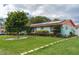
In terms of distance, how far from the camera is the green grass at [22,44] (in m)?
3.64

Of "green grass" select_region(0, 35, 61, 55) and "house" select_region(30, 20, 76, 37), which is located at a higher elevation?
"house" select_region(30, 20, 76, 37)

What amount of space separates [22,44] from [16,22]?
0.25 meters

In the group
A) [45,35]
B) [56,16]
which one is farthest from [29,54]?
[56,16]

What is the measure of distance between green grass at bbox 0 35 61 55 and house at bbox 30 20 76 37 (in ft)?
0.29

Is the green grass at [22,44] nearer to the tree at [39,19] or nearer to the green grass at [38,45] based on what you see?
the green grass at [38,45]

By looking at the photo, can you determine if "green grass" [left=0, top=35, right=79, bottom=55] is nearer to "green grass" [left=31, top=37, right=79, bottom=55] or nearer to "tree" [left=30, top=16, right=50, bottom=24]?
"green grass" [left=31, top=37, right=79, bottom=55]

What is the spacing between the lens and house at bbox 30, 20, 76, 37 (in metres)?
3.68

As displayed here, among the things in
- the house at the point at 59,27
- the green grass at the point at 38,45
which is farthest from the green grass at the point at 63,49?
the house at the point at 59,27

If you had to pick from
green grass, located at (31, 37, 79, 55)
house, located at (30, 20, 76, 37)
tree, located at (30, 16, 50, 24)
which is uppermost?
tree, located at (30, 16, 50, 24)

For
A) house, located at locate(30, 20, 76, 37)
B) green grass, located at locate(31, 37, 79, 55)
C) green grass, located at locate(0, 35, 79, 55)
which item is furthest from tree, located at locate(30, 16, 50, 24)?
green grass, located at locate(31, 37, 79, 55)

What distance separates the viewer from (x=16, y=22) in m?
3.70

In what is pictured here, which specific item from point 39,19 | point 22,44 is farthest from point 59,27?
point 22,44

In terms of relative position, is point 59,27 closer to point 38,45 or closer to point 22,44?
point 38,45
